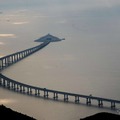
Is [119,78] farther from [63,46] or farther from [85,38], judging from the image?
[85,38]

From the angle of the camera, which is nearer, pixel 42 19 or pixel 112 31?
pixel 112 31

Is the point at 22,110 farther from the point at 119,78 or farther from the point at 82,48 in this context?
the point at 82,48

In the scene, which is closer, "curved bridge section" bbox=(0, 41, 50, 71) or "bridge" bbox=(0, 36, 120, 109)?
"bridge" bbox=(0, 36, 120, 109)

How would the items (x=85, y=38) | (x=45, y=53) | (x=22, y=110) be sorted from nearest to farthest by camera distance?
(x=22, y=110) < (x=45, y=53) < (x=85, y=38)

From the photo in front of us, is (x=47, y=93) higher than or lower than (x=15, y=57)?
higher

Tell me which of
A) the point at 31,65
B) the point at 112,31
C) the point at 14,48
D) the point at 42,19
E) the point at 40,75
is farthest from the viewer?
the point at 42,19

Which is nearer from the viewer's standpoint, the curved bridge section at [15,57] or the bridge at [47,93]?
the bridge at [47,93]

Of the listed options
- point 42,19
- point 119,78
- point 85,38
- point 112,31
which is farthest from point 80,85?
point 42,19

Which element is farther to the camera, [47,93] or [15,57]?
[15,57]

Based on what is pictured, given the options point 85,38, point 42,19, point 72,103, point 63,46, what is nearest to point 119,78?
point 72,103
